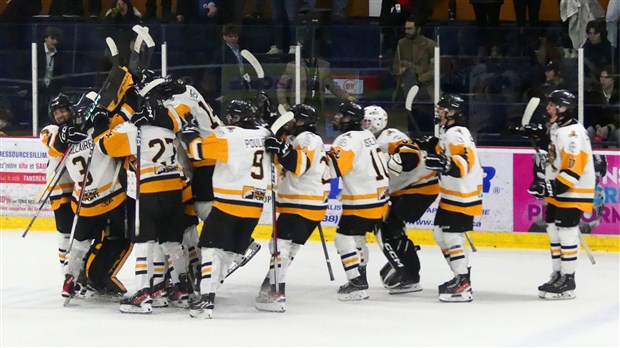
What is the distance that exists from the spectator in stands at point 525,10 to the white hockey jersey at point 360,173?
4.23m

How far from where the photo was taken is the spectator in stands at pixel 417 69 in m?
10.9

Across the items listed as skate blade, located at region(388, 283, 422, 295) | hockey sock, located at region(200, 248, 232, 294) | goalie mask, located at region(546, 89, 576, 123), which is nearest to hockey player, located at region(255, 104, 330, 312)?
hockey sock, located at region(200, 248, 232, 294)

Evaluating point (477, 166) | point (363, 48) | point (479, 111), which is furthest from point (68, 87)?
point (477, 166)

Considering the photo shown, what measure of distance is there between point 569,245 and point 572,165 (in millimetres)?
495

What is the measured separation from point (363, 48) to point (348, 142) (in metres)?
3.18

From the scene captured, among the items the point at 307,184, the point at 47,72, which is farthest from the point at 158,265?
the point at 47,72

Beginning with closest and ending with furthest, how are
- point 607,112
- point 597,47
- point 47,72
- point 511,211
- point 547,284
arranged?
point 547,284 → point 511,211 → point 607,112 → point 597,47 → point 47,72

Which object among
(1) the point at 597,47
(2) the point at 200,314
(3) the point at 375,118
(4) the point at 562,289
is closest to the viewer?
(2) the point at 200,314

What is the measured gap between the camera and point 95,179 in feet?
27.4

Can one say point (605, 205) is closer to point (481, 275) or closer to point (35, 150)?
point (481, 275)

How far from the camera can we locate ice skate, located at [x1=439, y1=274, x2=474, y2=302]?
8.47 meters

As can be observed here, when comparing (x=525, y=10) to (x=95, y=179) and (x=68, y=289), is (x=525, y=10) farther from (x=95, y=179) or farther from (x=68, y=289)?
(x=68, y=289)

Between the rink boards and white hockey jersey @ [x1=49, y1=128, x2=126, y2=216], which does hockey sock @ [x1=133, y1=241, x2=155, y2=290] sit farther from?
the rink boards

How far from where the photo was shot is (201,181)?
8.42 metres
